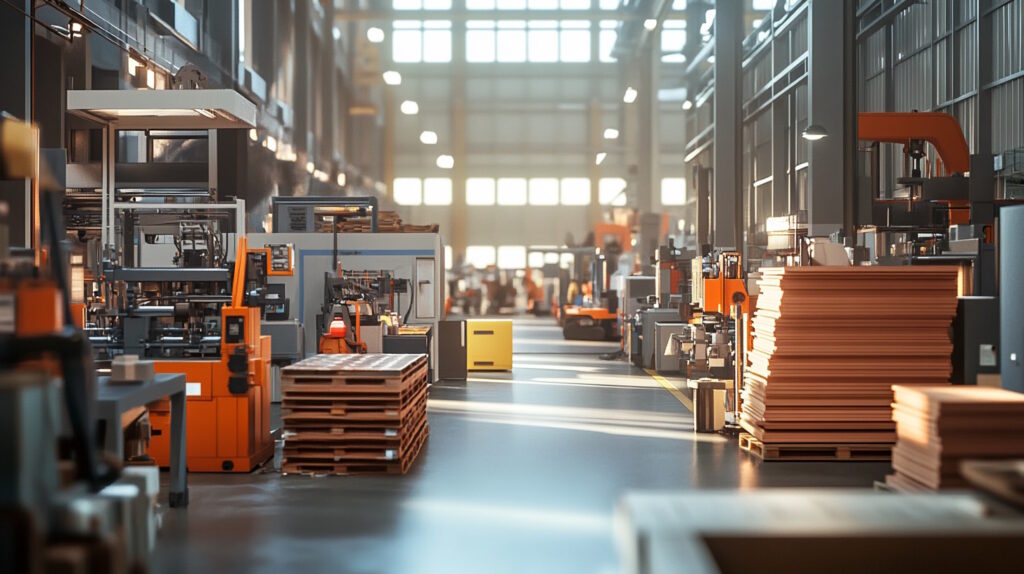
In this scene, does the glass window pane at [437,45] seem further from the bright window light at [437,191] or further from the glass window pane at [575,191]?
the glass window pane at [575,191]

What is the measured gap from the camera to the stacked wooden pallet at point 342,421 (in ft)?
23.3

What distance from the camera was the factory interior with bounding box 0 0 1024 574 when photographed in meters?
3.06

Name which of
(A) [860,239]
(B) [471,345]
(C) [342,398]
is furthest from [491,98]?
(C) [342,398]

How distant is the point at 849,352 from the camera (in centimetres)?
762

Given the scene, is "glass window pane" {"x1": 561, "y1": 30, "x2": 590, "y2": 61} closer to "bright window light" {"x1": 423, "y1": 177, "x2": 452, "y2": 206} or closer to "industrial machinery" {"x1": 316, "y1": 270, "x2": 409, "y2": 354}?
"bright window light" {"x1": 423, "y1": 177, "x2": 452, "y2": 206}

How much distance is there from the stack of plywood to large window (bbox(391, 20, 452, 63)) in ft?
102

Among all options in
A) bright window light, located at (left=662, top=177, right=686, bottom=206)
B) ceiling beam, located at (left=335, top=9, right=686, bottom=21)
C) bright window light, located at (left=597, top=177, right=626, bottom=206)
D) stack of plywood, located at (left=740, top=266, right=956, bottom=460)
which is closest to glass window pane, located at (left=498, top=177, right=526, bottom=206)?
bright window light, located at (left=597, top=177, right=626, bottom=206)

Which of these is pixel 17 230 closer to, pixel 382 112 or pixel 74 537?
pixel 74 537

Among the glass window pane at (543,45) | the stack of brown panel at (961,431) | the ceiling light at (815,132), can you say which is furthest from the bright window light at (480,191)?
the stack of brown panel at (961,431)

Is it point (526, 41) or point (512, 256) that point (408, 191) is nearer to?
point (512, 256)

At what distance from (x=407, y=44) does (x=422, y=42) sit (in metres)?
0.57

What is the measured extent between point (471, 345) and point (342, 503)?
9015mm

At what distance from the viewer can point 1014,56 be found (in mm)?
15625

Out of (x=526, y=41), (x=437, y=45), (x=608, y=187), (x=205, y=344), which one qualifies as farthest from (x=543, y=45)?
(x=205, y=344)
